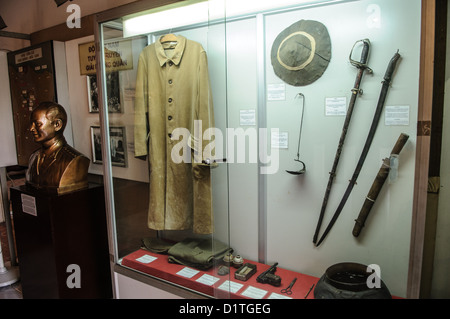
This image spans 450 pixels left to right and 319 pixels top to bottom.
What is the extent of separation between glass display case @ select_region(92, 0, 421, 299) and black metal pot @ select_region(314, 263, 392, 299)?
0.33 feet

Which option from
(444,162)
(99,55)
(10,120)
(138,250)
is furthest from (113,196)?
(444,162)

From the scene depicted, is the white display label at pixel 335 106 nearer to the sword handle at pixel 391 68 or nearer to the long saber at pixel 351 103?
the long saber at pixel 351 103

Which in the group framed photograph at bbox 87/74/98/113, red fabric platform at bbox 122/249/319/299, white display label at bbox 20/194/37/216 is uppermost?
framed photograph at bbox 87/74/98/113

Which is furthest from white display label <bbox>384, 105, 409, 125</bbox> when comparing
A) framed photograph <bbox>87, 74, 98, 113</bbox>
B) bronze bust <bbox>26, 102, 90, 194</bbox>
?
framed photograph <bbox>87, 74, 98, 113</bbox>

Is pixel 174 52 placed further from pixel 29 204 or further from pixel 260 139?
pixel 29 204

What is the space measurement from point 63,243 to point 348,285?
5.29 ft

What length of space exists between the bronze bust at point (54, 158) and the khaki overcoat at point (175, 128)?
395 mm

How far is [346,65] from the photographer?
64.5 inches

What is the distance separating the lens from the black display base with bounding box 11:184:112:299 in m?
1.93

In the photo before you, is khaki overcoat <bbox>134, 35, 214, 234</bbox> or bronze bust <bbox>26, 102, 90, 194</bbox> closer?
khaki overcoat <bbox>134, 35, 214, 234</bbox>

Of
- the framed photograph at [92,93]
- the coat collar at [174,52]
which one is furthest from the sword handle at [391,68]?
the framed photograph at [92,93]

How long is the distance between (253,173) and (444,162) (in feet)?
3.17

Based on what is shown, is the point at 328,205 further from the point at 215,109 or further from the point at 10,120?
the point at 10,120

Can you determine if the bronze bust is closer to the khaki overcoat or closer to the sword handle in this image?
the khaki overcoat
